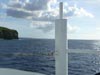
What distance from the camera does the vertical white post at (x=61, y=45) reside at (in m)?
2.02

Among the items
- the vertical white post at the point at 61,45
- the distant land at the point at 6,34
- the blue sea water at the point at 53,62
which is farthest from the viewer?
the blue sea water at the point at 53,62

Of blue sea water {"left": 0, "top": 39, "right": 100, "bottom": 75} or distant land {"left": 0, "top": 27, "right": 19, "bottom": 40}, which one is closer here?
distant land {"left": 0, "top": 27, "right": 19, "bottom": 40}

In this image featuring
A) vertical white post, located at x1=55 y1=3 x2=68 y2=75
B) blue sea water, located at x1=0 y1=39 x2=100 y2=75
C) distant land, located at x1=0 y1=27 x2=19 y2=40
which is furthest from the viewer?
blue sea water, located at x1=0 y1=39 x2=100 y2=75

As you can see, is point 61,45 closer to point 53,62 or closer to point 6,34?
point 6,34

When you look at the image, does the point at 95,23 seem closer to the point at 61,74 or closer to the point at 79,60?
the point at 79,60

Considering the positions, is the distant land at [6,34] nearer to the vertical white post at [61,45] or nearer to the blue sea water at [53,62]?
the blue sea water at [53,62]

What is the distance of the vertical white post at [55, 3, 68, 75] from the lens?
202 cm

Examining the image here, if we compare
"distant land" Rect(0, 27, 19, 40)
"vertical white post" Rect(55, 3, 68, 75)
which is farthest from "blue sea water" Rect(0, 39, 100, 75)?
"vertical white post" Rect(55, 3, 68, 75)

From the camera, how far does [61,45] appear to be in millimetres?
2037

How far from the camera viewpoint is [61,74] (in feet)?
6.78

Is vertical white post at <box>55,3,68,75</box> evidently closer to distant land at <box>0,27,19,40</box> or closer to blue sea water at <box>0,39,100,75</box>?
blue sea water at <box>0,39,100,75</box>

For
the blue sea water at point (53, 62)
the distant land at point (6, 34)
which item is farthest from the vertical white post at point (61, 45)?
the distant land at point (6, 34)

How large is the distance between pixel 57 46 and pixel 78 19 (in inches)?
667

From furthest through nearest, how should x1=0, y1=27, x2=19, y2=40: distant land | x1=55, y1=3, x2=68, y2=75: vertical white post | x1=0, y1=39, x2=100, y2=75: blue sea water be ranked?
1. x1=0, y1=39, x2=100, y2=75: blue sea water
2. x1=0, y1=27, x2=19, y2=40: distant land
3. x1=55, y1=3, x2=68, y2=75: vertical white post
